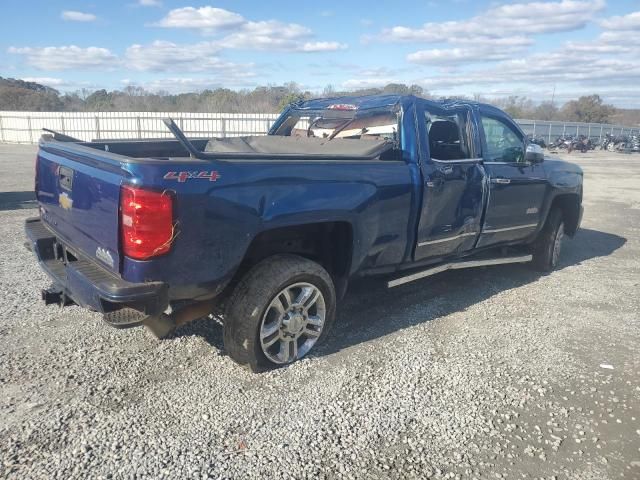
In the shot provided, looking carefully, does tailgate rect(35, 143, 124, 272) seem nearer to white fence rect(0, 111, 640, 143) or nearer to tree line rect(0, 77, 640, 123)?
white fence rect(0, 111, 640, 143)

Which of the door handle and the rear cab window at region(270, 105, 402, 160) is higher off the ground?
the rear cab window at region(270, 105, 402, 160)

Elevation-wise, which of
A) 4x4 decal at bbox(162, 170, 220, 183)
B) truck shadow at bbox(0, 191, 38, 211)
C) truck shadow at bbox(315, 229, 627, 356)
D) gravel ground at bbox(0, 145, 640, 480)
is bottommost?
gravel ground at bbox(0, 145, 640, 480)

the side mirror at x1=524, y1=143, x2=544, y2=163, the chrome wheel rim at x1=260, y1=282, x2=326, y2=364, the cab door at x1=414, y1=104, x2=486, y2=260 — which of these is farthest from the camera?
the side mirror at x1=524, y1=143, x2=544, y2=163

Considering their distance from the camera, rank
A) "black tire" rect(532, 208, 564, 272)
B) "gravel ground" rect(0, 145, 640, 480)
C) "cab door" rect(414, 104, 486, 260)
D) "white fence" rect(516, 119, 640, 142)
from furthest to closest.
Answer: "white fence" rect(516, 119, 640, 142)
"black tire" rect(532, 208, 564, 272)
"cab door" rect(414, 104, 486, 260)
"gravel ground" rect(0, 145, 640, 480)

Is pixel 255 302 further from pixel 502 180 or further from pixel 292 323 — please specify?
pixel 502 180

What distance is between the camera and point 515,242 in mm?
5824

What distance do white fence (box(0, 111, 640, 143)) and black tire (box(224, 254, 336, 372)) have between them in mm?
23611

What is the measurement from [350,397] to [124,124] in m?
29.3

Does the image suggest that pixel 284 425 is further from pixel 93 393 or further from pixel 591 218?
pixel 591 218

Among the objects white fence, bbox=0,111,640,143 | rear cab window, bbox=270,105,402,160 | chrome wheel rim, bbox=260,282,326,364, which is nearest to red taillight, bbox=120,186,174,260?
chrome wheel rim, bbox=260,282,326,364

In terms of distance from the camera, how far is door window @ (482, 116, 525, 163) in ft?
17.3

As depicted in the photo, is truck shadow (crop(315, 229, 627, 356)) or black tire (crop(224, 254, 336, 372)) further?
truck shadow (crop(315, 229, 627, 356))

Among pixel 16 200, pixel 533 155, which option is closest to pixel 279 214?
pixel 533 155

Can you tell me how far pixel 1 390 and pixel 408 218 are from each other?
312 cm
